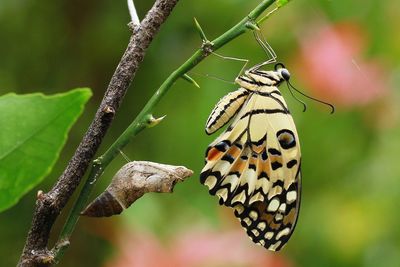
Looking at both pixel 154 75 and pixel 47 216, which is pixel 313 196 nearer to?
pixel 154 75

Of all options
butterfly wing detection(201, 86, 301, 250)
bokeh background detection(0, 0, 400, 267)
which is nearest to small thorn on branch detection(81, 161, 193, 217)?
butterfly wing detection(201, 86, 301, 250)

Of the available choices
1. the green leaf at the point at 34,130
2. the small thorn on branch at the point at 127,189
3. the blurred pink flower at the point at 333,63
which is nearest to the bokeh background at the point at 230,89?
the blurred pink flower at the point at 333,63

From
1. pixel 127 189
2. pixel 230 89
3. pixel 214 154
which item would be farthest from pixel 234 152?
pixel 230 89

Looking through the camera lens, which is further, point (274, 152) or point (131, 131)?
point (274, 152)

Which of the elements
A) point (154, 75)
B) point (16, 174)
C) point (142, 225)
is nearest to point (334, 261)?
point (142, 225)

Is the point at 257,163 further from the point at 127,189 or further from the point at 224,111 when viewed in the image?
the point at 127,189

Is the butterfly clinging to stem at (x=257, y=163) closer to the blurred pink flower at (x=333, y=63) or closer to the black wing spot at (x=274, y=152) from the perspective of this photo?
the black wing spot at (x=274, y=152)

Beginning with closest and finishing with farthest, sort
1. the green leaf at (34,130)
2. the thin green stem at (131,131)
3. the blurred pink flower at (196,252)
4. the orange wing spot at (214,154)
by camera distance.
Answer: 1. the green leaf at (34,130)
2. the thin green stem at (131,131)
3. the orange wing spot at (214,154)
4. the blurred pink flower at (196,252)
